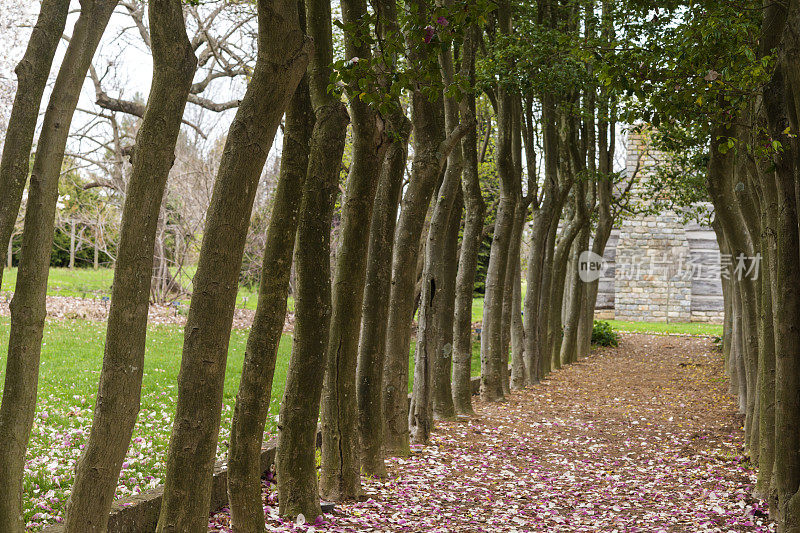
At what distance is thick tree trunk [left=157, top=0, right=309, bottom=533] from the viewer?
3.12m

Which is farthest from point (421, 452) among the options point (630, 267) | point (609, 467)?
point (630, 267)

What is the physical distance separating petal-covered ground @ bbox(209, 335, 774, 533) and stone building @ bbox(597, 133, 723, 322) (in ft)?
47.1

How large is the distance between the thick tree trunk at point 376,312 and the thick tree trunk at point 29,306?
8.97 feet

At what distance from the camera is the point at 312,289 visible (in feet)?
14.8

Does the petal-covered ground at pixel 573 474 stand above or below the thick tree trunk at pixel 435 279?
below

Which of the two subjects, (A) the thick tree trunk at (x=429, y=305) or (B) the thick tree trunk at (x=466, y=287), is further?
(B) the thick tree trunk at (x=466, y=287)

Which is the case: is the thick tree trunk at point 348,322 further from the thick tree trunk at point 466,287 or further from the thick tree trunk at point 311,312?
the thick tree trunk at point 466,287

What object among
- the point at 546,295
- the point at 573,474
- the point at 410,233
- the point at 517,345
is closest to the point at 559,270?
the point at 546,295

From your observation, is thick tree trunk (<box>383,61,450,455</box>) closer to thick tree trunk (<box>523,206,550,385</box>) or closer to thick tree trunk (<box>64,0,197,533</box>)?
thick tree trunk (<box>64,0,197,533</box>)

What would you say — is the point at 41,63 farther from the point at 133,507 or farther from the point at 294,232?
the point at 133,507

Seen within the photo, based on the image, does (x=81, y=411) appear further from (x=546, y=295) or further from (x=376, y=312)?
(x=546, y=295)

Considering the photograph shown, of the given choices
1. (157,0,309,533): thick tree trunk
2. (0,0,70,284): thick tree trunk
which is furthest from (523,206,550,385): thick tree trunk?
(0,0,70,284): thick tree trunk

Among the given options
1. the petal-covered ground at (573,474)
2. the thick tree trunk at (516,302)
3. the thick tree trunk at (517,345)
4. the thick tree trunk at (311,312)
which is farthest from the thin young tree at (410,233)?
the thick tree trunk at (517,345)

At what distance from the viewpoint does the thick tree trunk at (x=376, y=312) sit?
19.0ft
